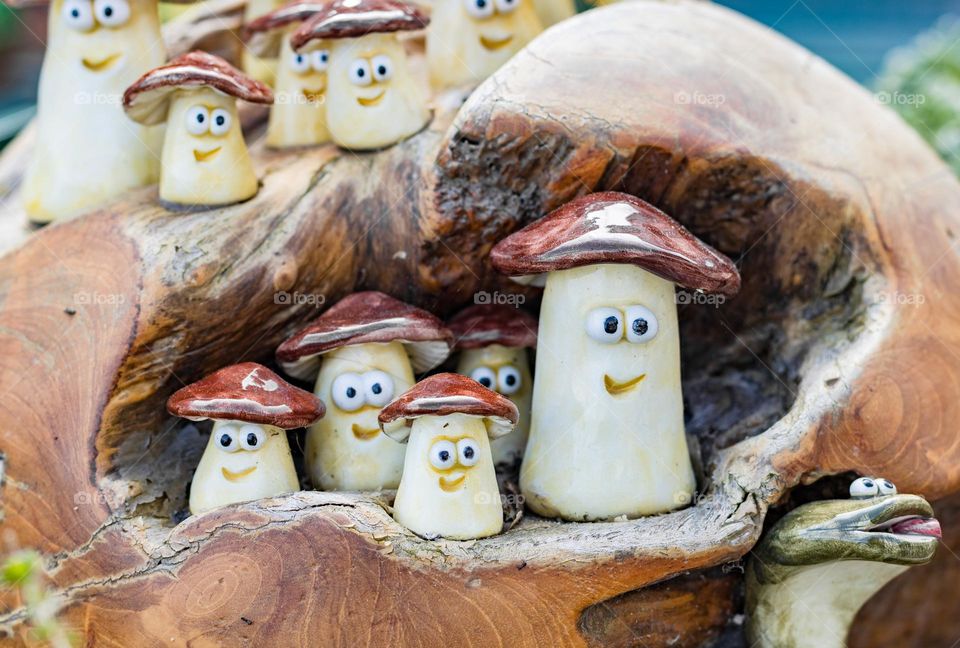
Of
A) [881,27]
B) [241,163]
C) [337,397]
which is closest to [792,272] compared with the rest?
[337,397]

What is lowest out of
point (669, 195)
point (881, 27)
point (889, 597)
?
point (889, 597)

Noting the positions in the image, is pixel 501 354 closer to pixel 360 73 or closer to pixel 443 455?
pixel 443 455

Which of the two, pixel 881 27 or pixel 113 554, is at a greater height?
pixel 881 27

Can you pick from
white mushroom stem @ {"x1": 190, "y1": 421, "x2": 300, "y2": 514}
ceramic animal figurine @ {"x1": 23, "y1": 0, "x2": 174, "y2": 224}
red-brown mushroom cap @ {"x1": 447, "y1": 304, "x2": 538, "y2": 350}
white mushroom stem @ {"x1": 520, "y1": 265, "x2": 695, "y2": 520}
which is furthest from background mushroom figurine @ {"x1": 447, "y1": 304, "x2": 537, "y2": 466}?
ceramic animal figurine @ {"x1": 23, "y1": 0, "x2": 174, "y2": 224}

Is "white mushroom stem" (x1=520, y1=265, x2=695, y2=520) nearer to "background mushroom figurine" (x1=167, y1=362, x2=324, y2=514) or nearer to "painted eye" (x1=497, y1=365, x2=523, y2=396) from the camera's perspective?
"painted eye" (x1=497, y1=365, x2=523, y2=396)

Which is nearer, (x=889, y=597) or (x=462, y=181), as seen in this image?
(x=462, y=181)

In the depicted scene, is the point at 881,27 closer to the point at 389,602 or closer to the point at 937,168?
the point at 937,168

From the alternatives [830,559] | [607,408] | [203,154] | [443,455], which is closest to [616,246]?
[607,408]

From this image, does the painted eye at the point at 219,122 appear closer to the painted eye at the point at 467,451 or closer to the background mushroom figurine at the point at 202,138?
the background mushroom figurine at the point at 202,138
